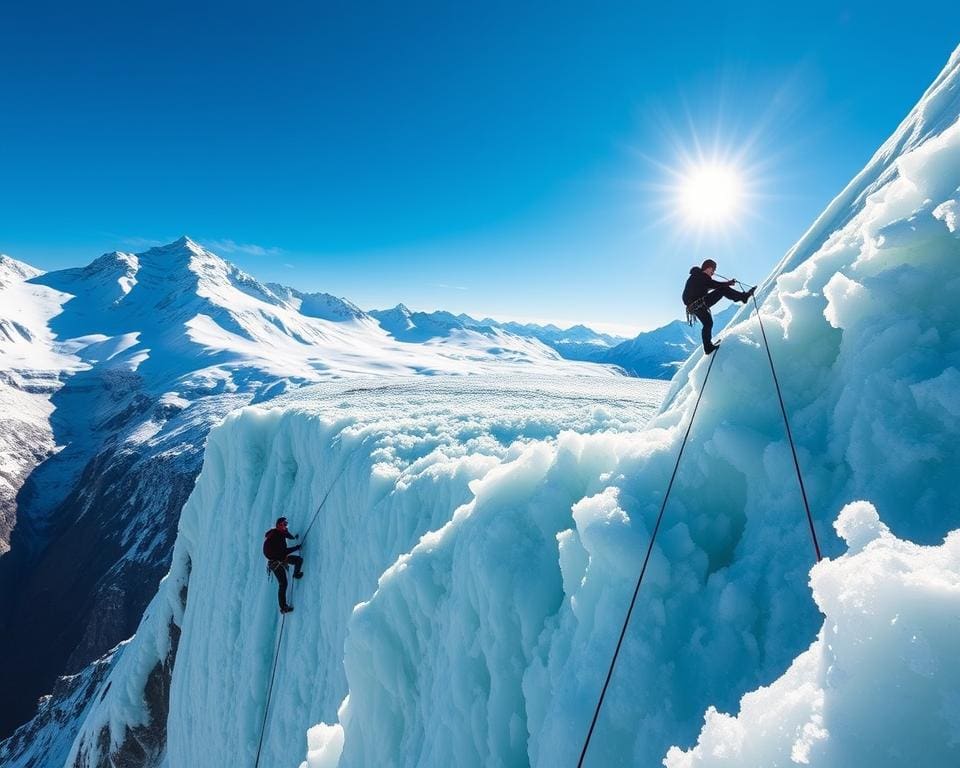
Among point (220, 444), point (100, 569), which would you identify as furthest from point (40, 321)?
point (220, 444)

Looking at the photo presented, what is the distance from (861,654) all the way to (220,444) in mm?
16926

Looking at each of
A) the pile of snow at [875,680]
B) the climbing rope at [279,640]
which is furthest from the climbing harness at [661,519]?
the climbing rope at [279,640]

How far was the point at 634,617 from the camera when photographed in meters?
3.36

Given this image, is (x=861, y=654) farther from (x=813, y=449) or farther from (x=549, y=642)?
(x=549, y=642)

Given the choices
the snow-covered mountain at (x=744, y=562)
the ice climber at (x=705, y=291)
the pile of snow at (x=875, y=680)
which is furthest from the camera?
the ice climber at (x=705, y=291)

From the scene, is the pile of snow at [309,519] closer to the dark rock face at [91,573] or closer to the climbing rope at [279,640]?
the climbing rope at [279,640]

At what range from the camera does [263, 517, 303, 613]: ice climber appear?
938 centimetres

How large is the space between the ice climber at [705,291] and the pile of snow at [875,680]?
4.79 metres

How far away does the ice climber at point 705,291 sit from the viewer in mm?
6207

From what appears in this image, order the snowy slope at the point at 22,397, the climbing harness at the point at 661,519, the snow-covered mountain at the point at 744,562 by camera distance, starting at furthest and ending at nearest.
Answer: the snowy slope at the point at 22,397 → the climbing harness at the point at 661,519 → the snow-covered mountain at the point at 744,562

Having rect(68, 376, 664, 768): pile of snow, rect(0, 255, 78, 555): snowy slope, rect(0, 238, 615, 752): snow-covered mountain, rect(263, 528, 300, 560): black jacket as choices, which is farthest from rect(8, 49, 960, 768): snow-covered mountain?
rect(0, 255, 78, 555): snowy slope

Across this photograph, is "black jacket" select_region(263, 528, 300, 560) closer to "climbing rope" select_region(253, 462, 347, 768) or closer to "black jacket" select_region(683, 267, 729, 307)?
"climbing rope" select_region(253, 462, 347, 768)

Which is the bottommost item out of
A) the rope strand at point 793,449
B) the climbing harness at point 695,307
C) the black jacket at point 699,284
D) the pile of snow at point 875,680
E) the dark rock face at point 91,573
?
the dark rock face at point 91,573

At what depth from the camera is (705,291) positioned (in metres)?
6.44
